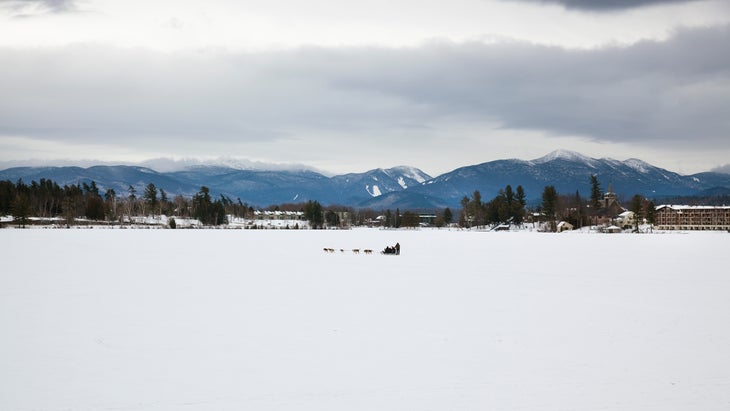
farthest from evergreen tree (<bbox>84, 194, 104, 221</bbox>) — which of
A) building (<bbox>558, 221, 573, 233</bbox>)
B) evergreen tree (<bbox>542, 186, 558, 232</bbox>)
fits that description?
building (<bbox>558, 221, 573, 233</bbox>)

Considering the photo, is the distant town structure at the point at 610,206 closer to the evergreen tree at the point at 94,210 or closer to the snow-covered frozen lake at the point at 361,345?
the evergreen tree at the point at 94,210

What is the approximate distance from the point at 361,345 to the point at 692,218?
638 ft

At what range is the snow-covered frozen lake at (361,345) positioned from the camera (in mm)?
9359

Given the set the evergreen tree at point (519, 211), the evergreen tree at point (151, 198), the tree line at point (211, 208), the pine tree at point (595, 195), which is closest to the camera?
the tree line at point (211, 208)

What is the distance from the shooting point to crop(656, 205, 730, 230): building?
577 feet

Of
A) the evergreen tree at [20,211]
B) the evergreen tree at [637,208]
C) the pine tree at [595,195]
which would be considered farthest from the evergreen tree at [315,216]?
the evergreen tree at [637,208]

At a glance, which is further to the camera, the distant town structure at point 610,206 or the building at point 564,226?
the distant town structure at point 610,206

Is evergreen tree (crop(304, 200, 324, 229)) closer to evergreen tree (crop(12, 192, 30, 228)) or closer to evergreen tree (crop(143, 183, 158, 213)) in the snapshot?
evergreen tree (crop(143, 183, 158, 213))

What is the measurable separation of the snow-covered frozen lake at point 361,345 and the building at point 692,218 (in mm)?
170156

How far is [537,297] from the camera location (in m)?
20.4

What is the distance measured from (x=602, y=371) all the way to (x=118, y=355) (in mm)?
9397

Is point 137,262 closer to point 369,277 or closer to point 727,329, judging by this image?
point 369,277

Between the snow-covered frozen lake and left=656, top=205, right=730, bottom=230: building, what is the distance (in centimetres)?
17016

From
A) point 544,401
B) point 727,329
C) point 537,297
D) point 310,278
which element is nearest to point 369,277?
point 310,278
